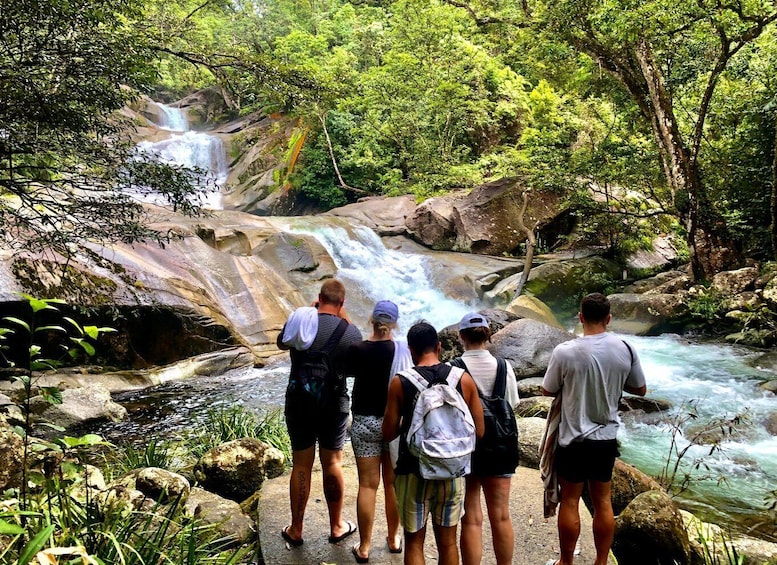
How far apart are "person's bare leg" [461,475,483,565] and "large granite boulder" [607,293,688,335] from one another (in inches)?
440

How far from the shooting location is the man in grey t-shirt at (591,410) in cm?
311

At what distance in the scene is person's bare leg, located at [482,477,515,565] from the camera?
9.89 ft

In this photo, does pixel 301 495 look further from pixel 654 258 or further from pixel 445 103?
pixel 445 103

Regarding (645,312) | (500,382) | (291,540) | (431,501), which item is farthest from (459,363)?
(645,312)

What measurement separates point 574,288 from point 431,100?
936 centimetres

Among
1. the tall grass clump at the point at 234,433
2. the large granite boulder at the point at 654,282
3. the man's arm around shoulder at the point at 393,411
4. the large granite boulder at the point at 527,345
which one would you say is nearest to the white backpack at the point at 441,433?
the man's arm around shoulder at the point at 393,411

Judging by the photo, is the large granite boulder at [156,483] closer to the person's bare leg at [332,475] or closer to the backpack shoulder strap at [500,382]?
the person's bare leg at [332,475]

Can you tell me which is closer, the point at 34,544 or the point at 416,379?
the point at 34,544

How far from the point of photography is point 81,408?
7.56 metres

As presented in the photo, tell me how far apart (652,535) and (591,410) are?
1.43 meters

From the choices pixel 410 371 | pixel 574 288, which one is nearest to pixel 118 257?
pixel 410 371

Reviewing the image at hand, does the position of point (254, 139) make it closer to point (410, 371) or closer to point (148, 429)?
point (148, 429)

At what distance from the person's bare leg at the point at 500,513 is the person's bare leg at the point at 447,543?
0.31 metres

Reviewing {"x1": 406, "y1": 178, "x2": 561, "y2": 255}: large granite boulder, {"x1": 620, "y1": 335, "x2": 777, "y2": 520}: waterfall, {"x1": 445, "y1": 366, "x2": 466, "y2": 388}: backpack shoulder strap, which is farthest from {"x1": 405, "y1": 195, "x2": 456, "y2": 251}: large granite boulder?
{"x1": 445, "y1": 366, "x2": 466, "y2": 388}: backpack shoulder strap
